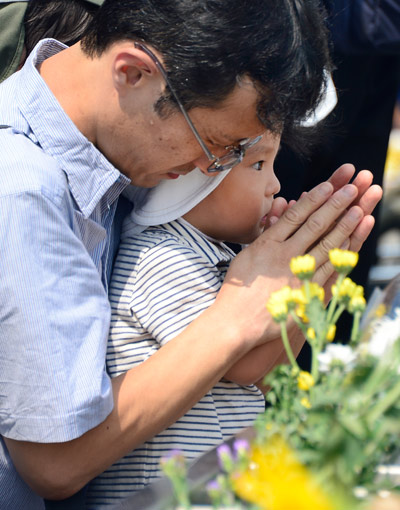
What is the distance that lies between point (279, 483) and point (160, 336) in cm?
84

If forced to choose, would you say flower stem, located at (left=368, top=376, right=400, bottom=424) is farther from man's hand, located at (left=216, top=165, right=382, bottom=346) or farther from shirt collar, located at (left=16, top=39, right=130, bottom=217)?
shirt collar, located at (left=16, top=39, right=130, bottom=217)

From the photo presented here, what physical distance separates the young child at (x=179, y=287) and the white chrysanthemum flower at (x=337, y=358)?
62cm

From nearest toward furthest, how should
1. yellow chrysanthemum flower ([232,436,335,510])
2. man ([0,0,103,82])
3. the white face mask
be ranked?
yellow chrysanthemum flower ([232,436,335,510]), the white face mask, man ([0,0,103,82])

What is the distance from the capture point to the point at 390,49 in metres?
2.39

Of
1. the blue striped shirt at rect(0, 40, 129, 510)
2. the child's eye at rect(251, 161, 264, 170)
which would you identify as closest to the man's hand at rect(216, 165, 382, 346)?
the child's eye at rect(251, 161, 264, 170)

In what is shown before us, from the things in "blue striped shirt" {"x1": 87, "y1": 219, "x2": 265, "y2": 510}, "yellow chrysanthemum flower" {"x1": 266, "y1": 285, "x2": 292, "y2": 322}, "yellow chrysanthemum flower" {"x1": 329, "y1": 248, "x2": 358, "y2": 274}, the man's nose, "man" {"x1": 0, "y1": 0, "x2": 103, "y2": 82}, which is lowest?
"blue striped shirt" {"x1": 87, "y1": 219, "x2": 265, "y2": 510}

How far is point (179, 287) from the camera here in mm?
1492

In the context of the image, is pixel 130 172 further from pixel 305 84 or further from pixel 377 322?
pixel 377 322

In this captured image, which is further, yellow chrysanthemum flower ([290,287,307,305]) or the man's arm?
the man's arm

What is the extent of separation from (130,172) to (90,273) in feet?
0.96

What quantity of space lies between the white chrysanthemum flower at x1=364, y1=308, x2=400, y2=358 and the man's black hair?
0.59 meters

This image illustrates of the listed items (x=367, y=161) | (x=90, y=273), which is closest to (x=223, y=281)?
(x=90, y=273)

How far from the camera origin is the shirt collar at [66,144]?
1.38m

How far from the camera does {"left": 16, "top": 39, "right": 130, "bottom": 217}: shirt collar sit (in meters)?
1.38
